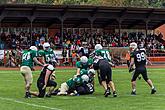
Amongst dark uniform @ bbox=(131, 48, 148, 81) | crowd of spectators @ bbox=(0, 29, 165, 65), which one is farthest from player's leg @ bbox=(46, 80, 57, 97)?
crowd of spectators @ bbox=(0, 29, 165, 65)

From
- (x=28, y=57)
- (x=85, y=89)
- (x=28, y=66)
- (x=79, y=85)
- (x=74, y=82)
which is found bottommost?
(x=85, y=89)

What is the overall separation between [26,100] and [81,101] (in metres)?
1.95

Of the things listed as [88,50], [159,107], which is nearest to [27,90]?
[159,107]

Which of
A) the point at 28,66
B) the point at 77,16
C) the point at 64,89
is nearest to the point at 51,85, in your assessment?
the point at 64,89

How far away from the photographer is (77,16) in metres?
50.1

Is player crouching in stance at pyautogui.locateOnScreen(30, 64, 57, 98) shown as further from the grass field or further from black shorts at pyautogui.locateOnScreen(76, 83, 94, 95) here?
black shorts at pyautogui.locateOnScreen(76, 83, 94, 95)

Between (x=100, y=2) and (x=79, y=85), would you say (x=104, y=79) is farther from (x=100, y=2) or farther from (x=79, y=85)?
(x=100, y=2)

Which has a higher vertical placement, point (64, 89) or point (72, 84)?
point (72, 84)

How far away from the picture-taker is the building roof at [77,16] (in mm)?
47253

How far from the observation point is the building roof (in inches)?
1860

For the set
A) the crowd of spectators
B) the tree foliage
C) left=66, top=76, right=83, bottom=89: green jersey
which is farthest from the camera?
the tree foliage

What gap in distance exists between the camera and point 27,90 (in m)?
18.1

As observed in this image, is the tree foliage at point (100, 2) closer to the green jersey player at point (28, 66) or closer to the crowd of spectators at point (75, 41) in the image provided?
the crowd of spectators at point (75, 41)

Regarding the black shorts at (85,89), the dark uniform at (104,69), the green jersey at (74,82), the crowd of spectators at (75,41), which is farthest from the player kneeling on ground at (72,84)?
the crowd of spectators at (75,41)
